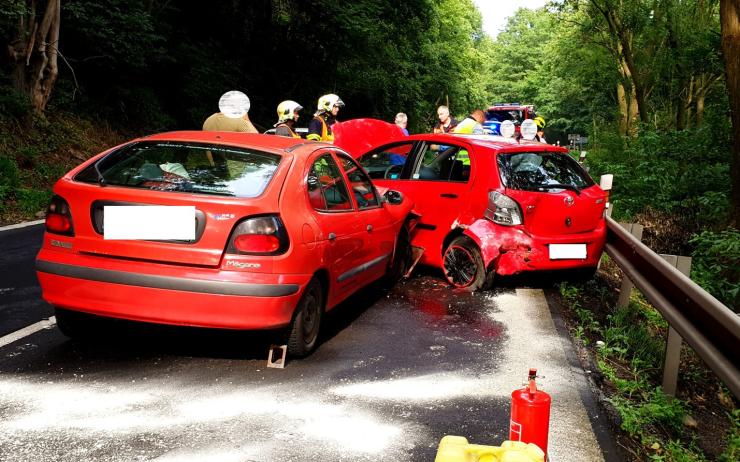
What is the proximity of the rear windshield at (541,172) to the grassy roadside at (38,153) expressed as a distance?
7833mm

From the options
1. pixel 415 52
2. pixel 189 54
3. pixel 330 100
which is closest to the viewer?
pixel 330 100

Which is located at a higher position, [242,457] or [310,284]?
[310,284]

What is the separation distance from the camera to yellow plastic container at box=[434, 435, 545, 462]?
2402mm

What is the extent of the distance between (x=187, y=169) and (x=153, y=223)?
591 millimetres

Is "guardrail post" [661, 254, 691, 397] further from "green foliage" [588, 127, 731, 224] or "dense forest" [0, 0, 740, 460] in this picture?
"green foliage" [588, 127, 731, 224]

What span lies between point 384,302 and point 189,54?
17.7 metres

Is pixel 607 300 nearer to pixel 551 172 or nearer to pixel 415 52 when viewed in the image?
pixel 551 172

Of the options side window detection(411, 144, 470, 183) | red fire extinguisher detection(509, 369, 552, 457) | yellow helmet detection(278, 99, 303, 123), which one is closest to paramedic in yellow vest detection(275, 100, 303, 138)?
yellow helmet detection(278, 99, 303, 123)

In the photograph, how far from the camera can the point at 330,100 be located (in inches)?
432

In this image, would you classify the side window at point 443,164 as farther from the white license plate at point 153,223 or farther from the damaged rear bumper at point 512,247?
the white license plate at point 153,223

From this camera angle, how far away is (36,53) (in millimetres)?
15836

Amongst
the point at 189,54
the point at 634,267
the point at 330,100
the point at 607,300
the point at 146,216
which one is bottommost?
the point at 607,300

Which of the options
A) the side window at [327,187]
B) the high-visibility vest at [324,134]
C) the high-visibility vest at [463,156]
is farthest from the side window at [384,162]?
the side window at [327,187]

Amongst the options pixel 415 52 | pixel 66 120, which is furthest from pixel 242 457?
pixel 415 52
